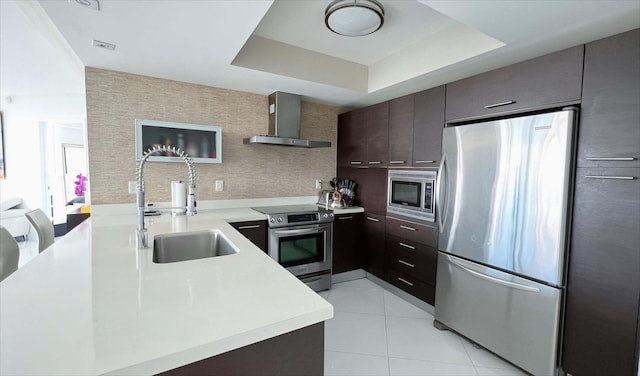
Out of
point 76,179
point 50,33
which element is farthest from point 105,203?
point 76,179

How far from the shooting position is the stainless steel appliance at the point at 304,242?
268cm

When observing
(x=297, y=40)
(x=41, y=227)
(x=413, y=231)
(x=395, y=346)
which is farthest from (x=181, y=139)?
(x=395, y=346)

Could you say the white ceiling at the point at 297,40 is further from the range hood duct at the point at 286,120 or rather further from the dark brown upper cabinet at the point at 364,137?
the dark brown upper cabinet at the point at 364,137

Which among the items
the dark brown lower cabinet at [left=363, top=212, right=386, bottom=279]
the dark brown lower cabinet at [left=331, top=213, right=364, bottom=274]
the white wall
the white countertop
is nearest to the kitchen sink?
the white countertop

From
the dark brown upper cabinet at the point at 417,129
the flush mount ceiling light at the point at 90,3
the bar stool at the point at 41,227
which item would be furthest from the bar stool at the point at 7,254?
the dark brown upper cabinet at the point at 417,129

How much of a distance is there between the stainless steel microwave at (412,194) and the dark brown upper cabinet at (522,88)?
0.58 m

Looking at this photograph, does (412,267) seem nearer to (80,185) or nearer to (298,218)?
(298,218)

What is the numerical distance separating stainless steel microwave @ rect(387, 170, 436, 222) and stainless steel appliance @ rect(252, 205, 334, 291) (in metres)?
0.70

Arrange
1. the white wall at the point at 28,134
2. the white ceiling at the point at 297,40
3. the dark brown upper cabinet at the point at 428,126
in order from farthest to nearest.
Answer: the white wall at the point at 28,134 < the dark brown upper cabinet at the point at 428,126 < the white ceiling at the point at 297,40

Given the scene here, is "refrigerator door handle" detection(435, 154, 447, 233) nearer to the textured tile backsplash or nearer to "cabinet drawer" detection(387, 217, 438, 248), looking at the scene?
"cabinet drawer" detection(387, 217, 438, 248)

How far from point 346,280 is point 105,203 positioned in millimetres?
2578

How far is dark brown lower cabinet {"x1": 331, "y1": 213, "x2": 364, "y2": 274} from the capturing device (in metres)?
3.12

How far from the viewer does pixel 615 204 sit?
146 centimetres

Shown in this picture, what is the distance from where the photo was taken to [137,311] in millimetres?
788
